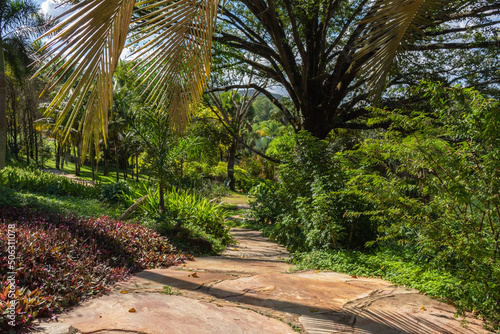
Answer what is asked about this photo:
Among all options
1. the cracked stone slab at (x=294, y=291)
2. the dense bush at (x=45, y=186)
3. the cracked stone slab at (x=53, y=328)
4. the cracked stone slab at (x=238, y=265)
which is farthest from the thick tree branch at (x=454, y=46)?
the dense bush at (x=45, y=186)

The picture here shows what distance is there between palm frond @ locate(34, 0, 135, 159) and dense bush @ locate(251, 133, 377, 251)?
134 inches

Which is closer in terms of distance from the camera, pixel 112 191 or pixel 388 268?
pixel 388 268

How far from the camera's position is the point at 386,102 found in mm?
9875

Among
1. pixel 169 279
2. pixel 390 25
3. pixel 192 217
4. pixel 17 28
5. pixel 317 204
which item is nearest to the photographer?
pixel 390 25

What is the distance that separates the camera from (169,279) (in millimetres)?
3771

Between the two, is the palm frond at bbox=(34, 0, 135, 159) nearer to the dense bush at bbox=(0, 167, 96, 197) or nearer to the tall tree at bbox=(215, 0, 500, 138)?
the tall tree at bbox=(215, 0, 500, 138)

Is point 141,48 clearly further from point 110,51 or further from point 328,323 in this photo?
point 328,323

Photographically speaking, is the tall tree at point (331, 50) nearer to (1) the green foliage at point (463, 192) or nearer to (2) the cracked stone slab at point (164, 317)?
(1) the green foliage at point (463, 192)

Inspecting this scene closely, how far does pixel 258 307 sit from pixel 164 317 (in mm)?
864

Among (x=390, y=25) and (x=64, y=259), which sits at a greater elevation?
(x=390, y=25)

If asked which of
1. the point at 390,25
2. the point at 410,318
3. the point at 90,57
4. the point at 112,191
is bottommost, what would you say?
the point at 112,191

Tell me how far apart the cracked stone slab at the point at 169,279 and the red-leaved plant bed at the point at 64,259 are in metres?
0.17

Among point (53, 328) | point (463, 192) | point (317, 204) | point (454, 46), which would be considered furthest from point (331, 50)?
point (53, 328)

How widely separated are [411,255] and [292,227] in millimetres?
2287
